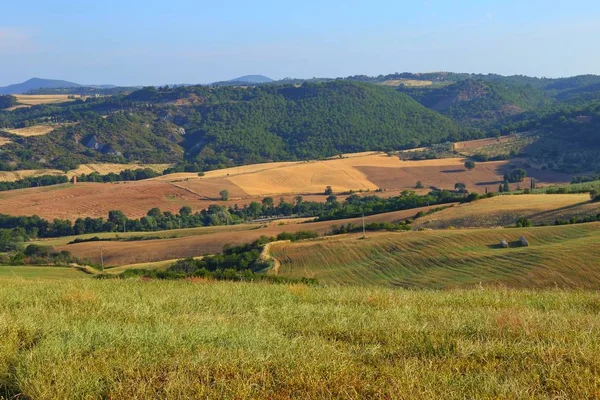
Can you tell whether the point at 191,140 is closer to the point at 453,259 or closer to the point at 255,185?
the point at 255,185

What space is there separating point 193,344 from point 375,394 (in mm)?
2283

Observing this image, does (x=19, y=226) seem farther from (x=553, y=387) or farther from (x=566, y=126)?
(x=566, y=126)

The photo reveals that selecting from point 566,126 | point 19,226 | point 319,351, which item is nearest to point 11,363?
point 319,351

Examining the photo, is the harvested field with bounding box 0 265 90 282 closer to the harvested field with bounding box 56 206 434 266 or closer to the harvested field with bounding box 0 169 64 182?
the harvested field with bounding box 56 206 434 266

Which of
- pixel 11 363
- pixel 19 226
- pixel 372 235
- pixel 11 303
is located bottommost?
pixel 19 226

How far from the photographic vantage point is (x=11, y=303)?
385 inches

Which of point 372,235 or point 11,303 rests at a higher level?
point 11,303

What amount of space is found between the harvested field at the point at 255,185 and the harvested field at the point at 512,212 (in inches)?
1438

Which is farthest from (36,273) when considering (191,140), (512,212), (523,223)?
(191,140)

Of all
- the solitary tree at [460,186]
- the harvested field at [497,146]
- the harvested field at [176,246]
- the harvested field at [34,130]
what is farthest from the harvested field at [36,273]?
the harvested field at [34,130]

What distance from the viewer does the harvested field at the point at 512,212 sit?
4724 cm

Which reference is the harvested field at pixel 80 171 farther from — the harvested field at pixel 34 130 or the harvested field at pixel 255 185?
the harvested field at pixel 34 130

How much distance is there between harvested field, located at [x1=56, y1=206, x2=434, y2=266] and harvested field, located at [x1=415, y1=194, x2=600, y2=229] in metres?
4.91

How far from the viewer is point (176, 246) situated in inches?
2195
